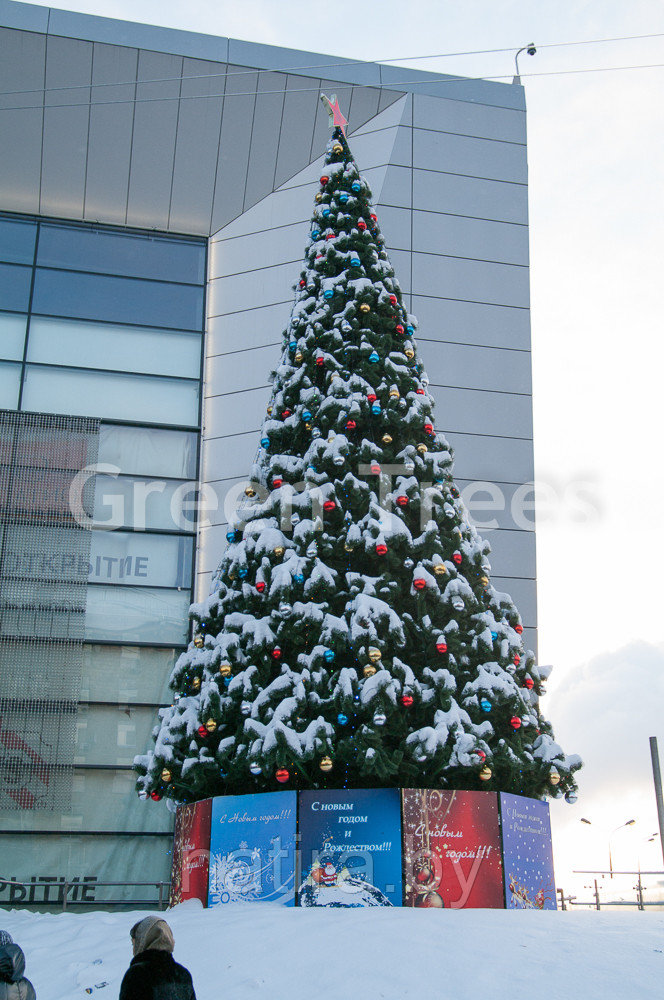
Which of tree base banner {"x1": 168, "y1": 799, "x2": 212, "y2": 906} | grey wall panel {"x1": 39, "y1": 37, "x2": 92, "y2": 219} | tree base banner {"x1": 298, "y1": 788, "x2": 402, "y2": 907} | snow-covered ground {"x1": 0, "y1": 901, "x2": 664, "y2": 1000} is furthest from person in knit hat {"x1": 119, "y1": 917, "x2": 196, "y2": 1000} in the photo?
grey wall panel {"x1": 39, "y1": 37, "x2": 92, "y2": 219}

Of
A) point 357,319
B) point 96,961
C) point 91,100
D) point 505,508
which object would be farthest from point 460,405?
point 96,961

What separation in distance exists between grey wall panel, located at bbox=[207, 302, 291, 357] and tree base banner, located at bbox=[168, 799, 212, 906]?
9806 mm

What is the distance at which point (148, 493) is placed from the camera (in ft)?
57.5

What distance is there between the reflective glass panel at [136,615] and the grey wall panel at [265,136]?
780cm

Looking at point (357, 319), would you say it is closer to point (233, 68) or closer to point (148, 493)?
point (148, 493)

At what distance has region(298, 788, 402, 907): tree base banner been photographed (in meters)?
8.77

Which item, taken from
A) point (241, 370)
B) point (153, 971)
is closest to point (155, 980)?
point (153, 971)

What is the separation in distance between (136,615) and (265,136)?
9.45 m

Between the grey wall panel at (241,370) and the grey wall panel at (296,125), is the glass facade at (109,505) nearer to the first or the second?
the grey wall panel at (241,370)

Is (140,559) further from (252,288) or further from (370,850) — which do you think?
(370,850)

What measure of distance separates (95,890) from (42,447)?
7409mm

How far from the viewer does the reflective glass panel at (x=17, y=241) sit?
18.6m

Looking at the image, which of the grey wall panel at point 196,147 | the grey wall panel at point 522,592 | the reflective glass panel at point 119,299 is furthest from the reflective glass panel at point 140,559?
the grey wall panel at point 196,147

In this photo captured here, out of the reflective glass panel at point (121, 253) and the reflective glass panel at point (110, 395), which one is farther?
the reflective glass panel at point (121, 253)
